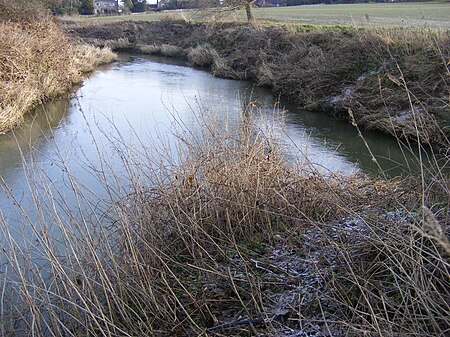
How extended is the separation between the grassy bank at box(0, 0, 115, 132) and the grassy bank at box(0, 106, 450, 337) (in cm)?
666

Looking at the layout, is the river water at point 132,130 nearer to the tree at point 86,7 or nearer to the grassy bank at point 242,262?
the grassy bank at point 242,262

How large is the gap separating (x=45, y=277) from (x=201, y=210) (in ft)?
5.21

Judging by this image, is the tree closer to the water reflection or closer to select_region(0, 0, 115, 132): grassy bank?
the water reflection

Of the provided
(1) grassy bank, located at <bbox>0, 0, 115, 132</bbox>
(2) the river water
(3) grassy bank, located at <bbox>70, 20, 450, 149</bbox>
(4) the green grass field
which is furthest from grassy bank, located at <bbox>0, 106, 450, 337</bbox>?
(4) the green grass field

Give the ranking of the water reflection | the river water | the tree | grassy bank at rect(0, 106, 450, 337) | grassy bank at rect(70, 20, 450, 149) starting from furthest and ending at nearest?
the tree < grassy bank at rect(70, 20, 450, 149) < the water reflection < the river water < grassy bank at rect(0, 106, 450, 337)

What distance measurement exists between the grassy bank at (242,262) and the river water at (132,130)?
478mm

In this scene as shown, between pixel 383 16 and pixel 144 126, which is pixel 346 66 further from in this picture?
pixel 383 16

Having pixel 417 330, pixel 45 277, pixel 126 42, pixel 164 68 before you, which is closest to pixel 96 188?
pixel 45 277

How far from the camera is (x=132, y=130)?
7.58 m

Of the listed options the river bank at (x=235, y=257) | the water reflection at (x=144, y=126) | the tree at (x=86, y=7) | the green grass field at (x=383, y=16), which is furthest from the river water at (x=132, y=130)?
the tree at (x=86, y=7)

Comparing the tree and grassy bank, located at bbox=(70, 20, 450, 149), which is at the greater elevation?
the tree

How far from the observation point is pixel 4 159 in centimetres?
830

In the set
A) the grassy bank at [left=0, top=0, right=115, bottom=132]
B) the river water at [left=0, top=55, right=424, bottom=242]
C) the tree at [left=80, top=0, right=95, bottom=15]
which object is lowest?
the river water at [left=0, top=55, right=424, bottom=242]

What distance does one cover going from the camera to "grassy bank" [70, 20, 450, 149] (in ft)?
33.7
